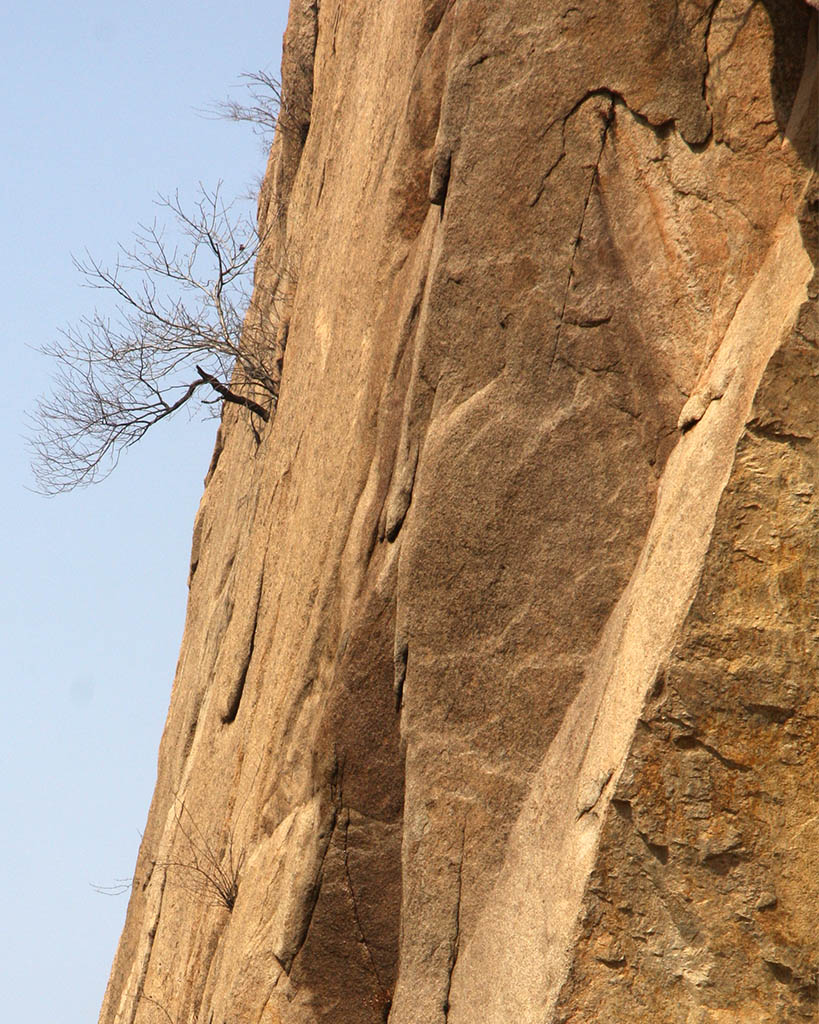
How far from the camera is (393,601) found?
256 inches

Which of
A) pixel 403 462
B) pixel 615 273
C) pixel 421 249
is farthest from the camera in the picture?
pixel 421 249

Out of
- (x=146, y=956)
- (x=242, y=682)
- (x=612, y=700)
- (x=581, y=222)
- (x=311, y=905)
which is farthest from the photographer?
(x=146, y=956)

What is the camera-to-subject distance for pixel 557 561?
582 cm

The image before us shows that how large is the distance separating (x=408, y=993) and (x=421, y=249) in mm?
3823

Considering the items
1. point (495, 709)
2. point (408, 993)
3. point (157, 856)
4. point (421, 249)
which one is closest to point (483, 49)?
point (421, 249)

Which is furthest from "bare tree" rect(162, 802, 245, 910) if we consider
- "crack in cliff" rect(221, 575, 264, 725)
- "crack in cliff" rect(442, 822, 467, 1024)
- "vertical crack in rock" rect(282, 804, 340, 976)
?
"crack in cliff" rect(442, 822, 467, 1024)

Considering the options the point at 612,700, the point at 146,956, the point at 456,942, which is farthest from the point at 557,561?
the point at 146,956

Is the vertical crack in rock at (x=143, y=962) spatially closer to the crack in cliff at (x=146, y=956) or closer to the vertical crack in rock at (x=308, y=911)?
the crack in cliff at (x=146, y=956)

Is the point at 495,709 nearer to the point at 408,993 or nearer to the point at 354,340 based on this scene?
the point at 408,993

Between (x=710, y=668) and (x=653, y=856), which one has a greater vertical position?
(x=710, y=668)

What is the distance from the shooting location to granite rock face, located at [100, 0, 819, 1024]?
15.0 feet

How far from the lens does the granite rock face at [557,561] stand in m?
4.58

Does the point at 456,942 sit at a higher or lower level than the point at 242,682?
lower

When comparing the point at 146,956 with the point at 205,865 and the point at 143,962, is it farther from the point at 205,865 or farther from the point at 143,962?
the point at 205,865
